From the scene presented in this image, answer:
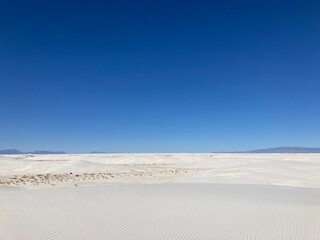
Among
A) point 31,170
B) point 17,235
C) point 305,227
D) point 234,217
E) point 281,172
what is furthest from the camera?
point 31,170

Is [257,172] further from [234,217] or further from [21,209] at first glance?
[21,209]

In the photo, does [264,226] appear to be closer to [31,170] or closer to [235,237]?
[235,237]

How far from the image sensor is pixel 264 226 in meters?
10.6

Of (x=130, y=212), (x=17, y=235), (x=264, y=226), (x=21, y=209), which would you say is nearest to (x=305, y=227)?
(x=264, y=226)

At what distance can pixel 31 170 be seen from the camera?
36375 millimetres

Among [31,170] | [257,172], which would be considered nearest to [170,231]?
[257,172]

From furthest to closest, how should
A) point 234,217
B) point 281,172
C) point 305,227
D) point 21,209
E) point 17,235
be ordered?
point 281,172 < point 21,209 < point 234,217 < point 305,227 < point 17,235

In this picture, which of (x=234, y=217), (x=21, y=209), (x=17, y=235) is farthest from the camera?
(x=21, y=209)

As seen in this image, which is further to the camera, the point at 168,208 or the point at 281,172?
the point at 281,172

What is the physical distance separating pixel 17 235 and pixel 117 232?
277cm

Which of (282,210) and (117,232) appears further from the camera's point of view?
(282,210)

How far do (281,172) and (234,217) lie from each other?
2093cm

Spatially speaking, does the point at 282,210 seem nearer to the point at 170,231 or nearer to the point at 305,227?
the point at 305,227

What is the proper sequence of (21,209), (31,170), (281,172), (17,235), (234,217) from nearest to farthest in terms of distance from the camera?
(17,235)
(234,217)
(21,209)
(281,172)
(31,170)
